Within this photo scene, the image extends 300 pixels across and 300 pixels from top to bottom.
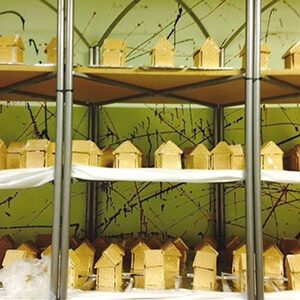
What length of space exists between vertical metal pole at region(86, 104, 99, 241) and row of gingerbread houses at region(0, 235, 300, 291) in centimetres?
36

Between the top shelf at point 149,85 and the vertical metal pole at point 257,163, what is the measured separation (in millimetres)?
Result: 72

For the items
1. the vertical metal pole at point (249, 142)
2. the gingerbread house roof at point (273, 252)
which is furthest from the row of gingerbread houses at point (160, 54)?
the gingerbread house roof at point (273, 252)

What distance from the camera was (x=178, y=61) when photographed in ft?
7.79

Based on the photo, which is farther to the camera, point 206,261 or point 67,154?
point 206,261

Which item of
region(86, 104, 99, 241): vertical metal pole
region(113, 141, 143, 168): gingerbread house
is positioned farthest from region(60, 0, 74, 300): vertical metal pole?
region(86, 104, 99, 241): vertical metal pole

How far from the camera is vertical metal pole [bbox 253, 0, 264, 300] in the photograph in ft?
5.20

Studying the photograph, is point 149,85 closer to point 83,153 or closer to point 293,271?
point 83,153

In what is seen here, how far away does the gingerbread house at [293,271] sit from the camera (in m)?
1.66

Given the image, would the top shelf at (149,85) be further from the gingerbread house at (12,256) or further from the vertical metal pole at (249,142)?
the gingerbread house at (12,256)

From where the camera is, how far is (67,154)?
62.7 inches

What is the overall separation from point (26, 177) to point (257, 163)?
0.84 m

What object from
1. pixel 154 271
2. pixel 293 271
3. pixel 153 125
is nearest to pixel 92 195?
pixel 153 125

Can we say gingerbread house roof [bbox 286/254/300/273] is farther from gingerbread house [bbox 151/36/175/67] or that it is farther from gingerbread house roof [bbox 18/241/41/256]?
gingerbread house roof [bbox 18/241/41/256]

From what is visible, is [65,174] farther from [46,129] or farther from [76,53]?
[76,53]
